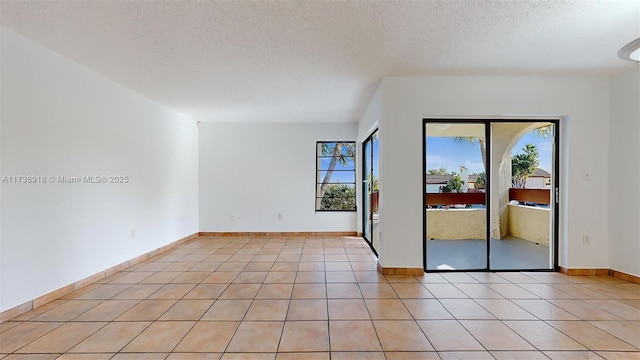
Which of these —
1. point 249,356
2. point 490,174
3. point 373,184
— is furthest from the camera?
point 373,184

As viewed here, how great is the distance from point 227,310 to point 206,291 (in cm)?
58

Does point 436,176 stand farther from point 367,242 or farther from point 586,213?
point 367,242

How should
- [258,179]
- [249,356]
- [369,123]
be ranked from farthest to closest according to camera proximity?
[258,179]
[369,123]
[249,356]

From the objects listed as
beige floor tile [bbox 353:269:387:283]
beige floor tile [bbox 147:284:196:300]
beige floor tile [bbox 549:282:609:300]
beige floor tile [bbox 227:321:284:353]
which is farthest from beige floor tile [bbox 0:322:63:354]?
beige floor tile [bbox 549:282:609:300]

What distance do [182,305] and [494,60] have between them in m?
3.94

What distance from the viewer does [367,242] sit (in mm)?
5379

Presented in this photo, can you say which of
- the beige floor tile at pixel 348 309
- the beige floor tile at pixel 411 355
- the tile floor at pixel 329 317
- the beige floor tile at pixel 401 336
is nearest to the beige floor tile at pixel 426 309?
the tile floor at pixel 329 317

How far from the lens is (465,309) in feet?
8.39

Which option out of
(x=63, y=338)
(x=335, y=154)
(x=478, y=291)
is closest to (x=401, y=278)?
(x=478, y=291)

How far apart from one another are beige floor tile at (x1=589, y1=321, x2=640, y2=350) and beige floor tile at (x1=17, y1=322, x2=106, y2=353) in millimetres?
3901

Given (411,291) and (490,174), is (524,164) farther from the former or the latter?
(411,291)

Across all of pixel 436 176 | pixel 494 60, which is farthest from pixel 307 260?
pixel 494 60

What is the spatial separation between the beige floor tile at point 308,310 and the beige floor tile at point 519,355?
Result: 1218 millimetres

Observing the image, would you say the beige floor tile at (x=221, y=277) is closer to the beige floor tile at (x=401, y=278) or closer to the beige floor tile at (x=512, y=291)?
the beige floor tile at (x=401, y=278)
